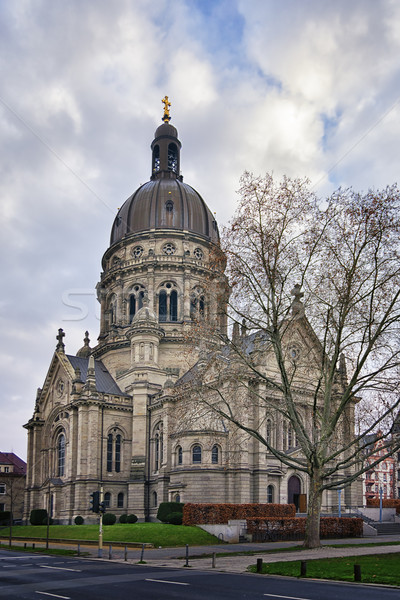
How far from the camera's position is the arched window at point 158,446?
56384 mm

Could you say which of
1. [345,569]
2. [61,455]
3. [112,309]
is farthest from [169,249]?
[345,569]

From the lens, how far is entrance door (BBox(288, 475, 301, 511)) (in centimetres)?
5184

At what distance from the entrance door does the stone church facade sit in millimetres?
83

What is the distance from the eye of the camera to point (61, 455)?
62250mm

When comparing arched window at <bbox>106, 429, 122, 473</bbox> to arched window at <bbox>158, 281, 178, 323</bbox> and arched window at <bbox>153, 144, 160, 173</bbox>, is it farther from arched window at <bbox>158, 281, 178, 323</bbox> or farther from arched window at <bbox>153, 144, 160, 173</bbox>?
arched window at <bbox>153, 144, 160, 173</bbox>

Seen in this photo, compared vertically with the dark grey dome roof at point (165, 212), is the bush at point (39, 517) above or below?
below

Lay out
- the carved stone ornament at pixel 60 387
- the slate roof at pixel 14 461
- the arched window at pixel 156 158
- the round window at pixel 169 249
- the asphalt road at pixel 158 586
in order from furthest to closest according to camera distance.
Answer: the slate roof at pixel 14 461, the arched window at pixel 156 158, the round window at pixel 169 249, the carved stone ornament at pixel 60 387, the asphalt road at pixel 158 586

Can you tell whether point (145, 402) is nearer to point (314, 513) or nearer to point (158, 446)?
point (158, 446)

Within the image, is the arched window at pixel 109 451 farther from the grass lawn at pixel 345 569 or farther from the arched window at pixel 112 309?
the grass lawn at pixel 345 569

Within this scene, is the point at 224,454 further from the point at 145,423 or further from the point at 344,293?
the point at 344,293

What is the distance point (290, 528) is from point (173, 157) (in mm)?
54259

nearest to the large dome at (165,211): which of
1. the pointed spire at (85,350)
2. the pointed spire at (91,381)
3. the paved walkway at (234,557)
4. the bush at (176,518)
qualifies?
the pointed spire at (85,350)

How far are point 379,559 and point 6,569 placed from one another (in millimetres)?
15088

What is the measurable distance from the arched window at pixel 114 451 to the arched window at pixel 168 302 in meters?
14.3
